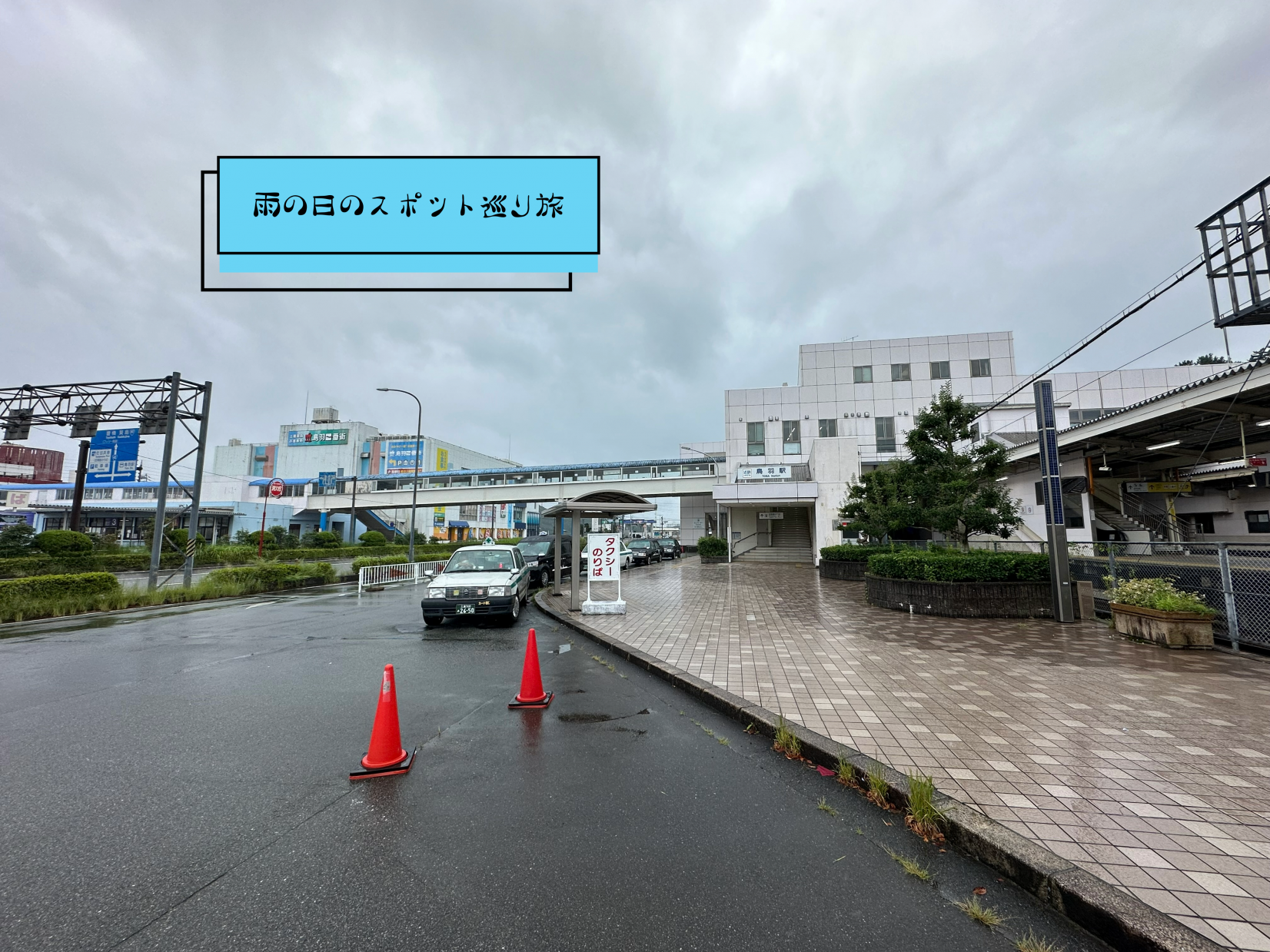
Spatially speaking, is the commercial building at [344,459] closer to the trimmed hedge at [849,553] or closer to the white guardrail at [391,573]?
the white guardrail at [391,573]

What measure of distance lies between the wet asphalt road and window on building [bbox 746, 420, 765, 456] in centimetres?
3172

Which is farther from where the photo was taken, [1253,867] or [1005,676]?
[1005,676]

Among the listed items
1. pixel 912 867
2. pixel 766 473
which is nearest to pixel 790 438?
pixel 766 473

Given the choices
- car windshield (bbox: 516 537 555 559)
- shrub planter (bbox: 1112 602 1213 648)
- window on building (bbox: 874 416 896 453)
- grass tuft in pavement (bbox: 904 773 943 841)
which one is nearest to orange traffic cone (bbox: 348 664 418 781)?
grass tuft in pavement (bbox: 904 773 943 841)

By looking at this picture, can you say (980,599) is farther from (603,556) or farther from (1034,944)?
(1034,944)

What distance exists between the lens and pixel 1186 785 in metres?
3.55

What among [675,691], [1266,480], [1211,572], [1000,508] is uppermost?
[1266,480]

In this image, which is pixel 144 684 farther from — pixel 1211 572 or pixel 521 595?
pixel 1211 572

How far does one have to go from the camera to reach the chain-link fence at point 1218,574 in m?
7.33

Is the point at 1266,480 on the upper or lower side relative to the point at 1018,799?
upper

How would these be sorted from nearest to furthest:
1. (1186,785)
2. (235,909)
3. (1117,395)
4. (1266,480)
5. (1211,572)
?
(235,909) → (1186,785) → (1211,572) → (1266,480) → (1117,395)

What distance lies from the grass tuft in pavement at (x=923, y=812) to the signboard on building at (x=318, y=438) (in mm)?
80740

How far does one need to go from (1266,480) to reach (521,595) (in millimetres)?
29281

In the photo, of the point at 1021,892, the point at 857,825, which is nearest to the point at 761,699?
the point at 857,825
